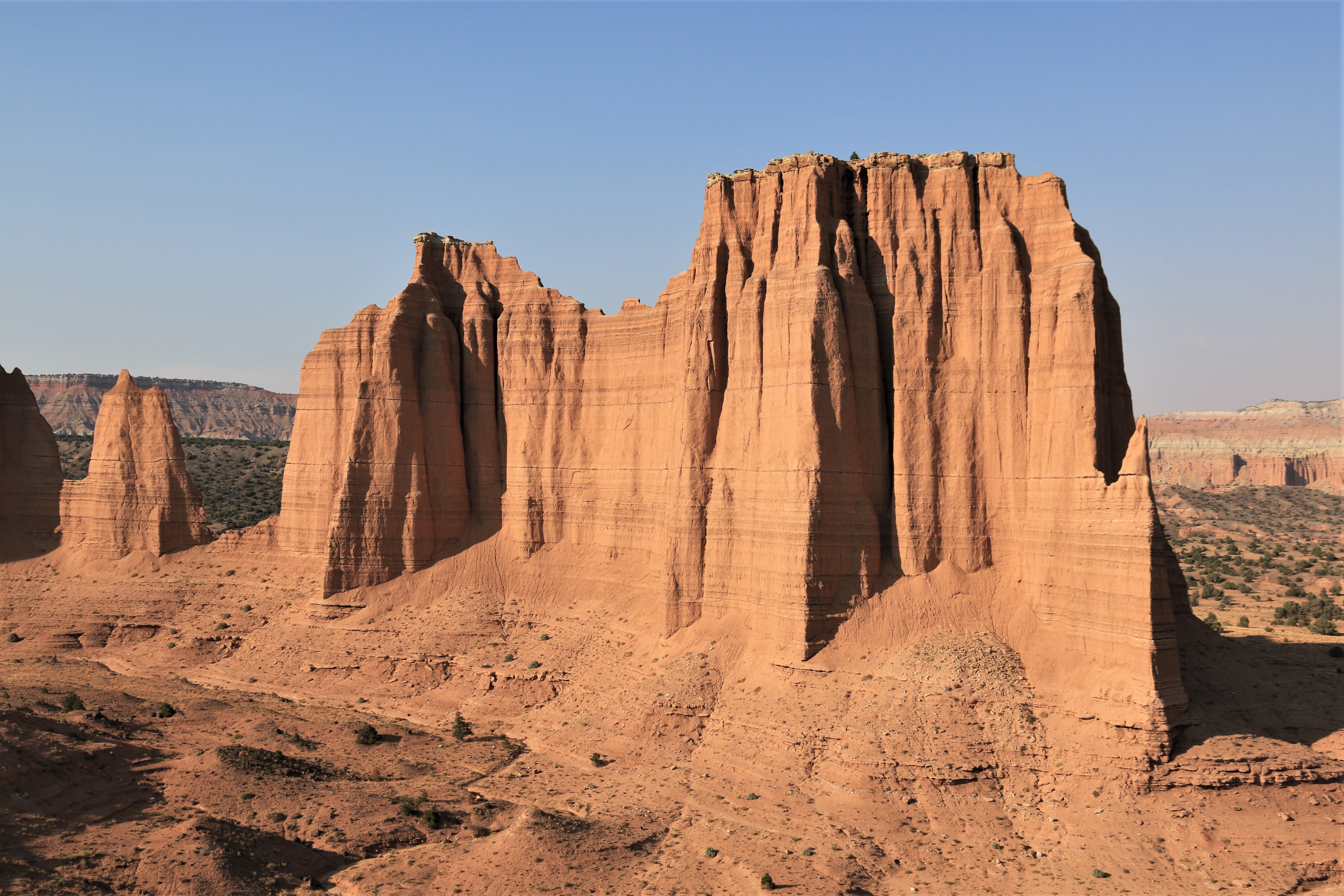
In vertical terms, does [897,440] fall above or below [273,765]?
above

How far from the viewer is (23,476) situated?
5825 centimetres

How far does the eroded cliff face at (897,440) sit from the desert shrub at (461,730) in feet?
27.4

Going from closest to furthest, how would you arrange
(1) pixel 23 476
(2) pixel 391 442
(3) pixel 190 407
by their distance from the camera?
(2) pixel 391 442
(1) pixel 23 476
(3) pixel 190 407

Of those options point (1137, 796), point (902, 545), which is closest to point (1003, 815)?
point (1137, 796)

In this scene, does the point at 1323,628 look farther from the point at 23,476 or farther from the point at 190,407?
the point at 190,407

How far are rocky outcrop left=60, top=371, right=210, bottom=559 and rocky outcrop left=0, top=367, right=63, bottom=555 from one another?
2.64 meters

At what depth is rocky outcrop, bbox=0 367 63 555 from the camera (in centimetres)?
5800

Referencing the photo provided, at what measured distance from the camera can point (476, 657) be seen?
142ft

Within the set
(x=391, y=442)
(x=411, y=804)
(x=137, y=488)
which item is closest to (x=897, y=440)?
(x=411, y=804)

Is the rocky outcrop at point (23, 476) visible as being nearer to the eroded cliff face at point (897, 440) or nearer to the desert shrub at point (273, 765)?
the desert shrub at point (273, 765)

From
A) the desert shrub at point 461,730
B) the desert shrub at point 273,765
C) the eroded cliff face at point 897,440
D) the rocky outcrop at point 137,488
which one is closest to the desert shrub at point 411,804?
the desert shrub at point 273,765

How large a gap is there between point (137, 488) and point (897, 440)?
42810 millimetres

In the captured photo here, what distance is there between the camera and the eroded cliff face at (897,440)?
3061 centimetres

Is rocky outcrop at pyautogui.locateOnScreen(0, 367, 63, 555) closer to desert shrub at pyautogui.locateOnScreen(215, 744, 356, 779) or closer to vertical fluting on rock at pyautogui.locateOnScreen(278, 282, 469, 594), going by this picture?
vertical fluting on rock at pyautogui.locateOnScreen(278, 282, 469, 594)
